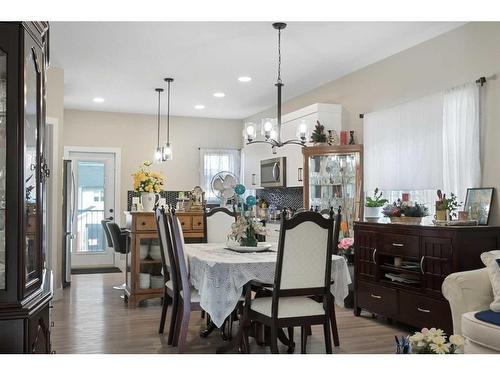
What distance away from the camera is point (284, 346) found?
13.4 feet

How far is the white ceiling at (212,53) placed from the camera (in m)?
4.62

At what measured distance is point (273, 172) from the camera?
7508 millimetres

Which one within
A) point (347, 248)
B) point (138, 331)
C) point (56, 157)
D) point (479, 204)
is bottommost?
point (138, 331)

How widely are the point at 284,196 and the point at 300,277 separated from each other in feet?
15.2

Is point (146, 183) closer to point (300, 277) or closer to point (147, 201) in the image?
point (147, 201)

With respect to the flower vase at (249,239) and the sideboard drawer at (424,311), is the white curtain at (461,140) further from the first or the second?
the flower vase at (249,239)

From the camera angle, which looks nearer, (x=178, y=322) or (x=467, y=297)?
(x=467, y=297)

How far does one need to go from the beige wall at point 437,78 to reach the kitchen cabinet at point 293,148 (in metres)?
0.18

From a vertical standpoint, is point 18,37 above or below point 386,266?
above

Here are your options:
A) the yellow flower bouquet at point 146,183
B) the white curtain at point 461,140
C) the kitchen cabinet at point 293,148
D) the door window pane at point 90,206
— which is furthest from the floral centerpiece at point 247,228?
the door window pane at point 90,206

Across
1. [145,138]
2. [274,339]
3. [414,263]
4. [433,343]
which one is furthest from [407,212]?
[145,138]
